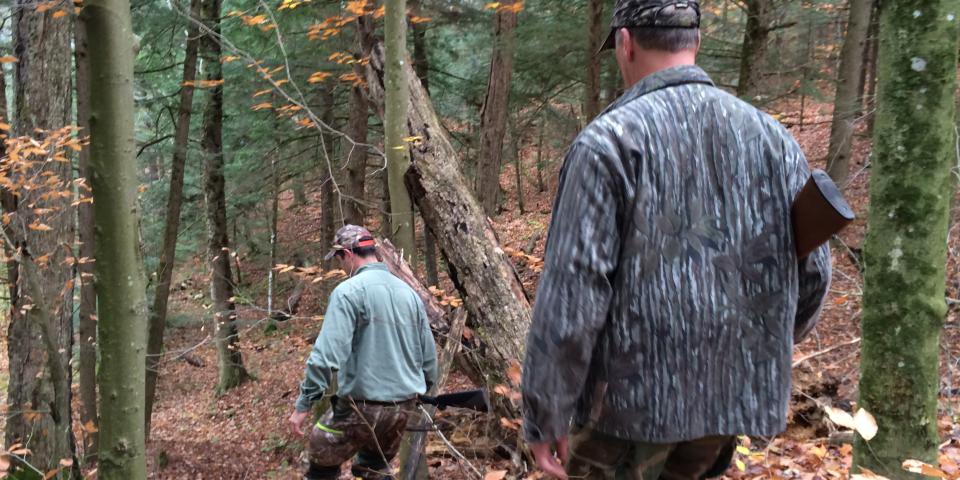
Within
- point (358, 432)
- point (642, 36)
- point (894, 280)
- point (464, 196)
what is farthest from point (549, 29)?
point (642, 36)

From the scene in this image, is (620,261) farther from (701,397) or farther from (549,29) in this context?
(549,29)

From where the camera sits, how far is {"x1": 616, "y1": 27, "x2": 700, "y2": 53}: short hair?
1.73m

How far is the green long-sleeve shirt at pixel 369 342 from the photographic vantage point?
4297 mm

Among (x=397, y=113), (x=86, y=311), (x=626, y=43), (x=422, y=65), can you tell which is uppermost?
(x=422, y=65)

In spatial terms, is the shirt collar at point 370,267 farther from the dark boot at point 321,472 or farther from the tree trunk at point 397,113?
the dark boot at point 321,472

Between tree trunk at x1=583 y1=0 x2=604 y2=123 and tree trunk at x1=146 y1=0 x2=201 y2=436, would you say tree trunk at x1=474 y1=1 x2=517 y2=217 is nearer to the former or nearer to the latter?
tree trunk at x1=583 y1=0 x2=604 y2=123

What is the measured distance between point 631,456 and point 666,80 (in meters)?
1.07

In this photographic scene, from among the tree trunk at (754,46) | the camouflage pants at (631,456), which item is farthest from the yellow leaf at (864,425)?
the tree trunk at (754,46)

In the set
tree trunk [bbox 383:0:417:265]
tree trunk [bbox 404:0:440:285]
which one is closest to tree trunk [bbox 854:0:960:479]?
tree trunk [bbox 383:0:417:265]

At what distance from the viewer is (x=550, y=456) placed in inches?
69.5

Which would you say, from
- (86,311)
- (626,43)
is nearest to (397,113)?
(626,43)

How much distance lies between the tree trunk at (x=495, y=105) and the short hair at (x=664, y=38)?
7.34 meters

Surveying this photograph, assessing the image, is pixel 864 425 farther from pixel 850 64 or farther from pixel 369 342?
pixel 850 64

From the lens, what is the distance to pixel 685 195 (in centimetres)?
164
